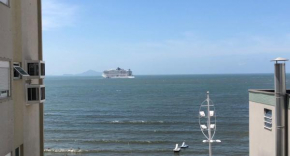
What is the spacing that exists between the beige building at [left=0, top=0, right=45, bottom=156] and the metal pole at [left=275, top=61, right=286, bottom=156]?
7.31m

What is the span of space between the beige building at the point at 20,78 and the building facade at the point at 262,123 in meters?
7.46

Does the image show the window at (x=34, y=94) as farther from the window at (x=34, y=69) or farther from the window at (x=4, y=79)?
the window at (x=4, y=79)

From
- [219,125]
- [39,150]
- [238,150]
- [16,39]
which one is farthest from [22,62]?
[219,125]

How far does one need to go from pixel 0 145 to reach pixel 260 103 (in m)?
8.72

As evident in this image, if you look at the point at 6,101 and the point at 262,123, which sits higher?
the point at 6,101

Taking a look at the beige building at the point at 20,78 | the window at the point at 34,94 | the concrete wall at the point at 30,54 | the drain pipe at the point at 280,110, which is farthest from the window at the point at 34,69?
the drain pipe at the point at 280,110

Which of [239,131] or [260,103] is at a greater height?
[260,103]

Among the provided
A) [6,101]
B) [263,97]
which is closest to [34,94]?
[6,101]

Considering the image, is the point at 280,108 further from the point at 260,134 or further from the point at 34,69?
the point at 34,69

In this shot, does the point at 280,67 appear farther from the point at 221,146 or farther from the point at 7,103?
the point at 221,146

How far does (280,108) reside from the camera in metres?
10.4

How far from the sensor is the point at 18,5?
29.3 feet

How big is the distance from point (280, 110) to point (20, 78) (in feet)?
25.6

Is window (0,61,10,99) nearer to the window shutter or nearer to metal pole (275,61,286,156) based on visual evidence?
the window shutter
